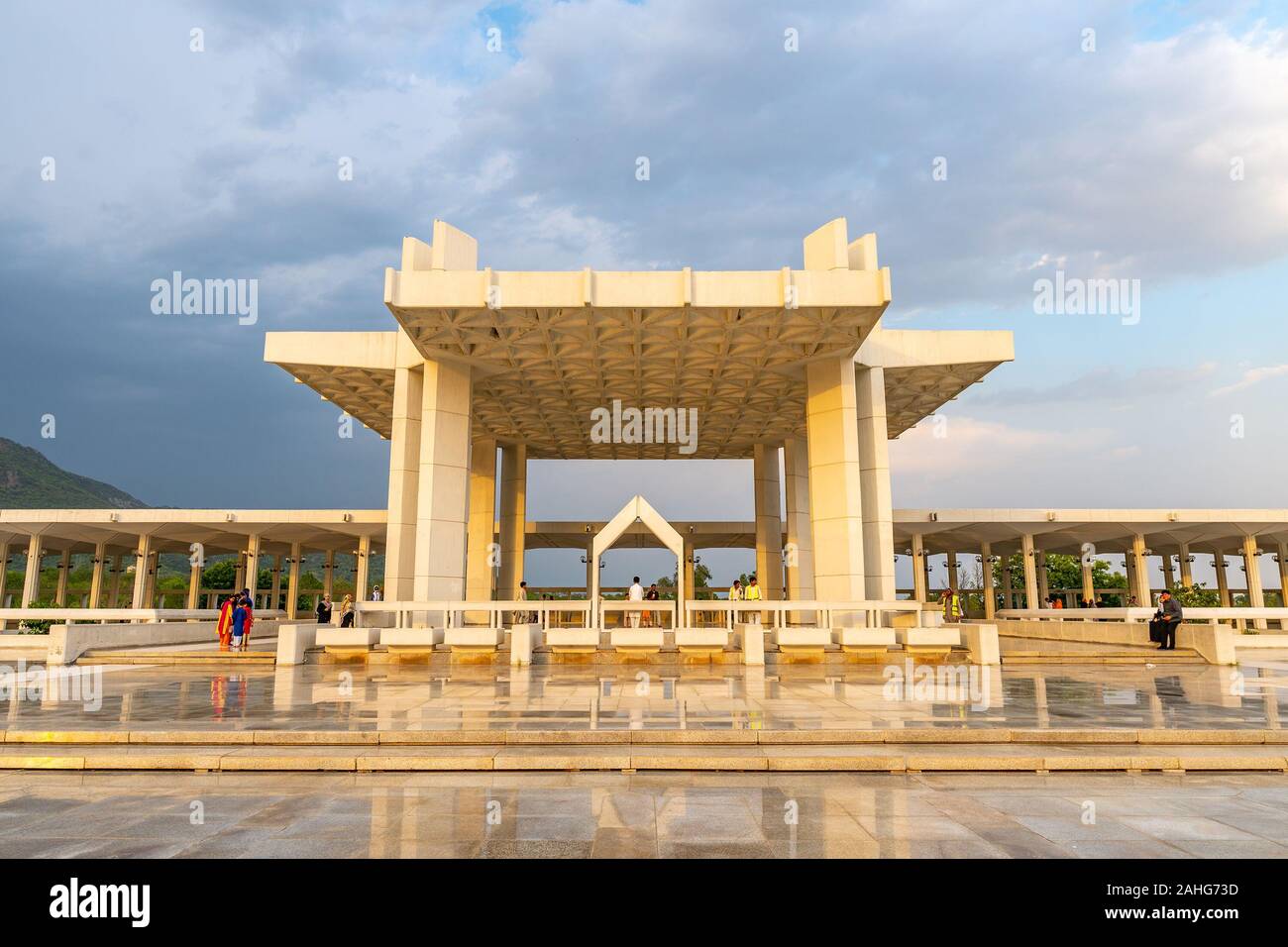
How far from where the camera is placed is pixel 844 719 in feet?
30.8

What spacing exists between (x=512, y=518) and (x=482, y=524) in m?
2.24

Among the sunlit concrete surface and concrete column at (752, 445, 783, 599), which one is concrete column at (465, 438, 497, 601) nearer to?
concrete column at (752, 445, 783, 599)

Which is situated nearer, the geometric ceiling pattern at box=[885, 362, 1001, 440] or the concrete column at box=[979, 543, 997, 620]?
the geometric ceiling pattern at box=[885, 362, 1001, 440]

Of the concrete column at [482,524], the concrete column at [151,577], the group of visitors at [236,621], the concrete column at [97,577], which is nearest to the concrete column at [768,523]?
the concrete column at [482,524]

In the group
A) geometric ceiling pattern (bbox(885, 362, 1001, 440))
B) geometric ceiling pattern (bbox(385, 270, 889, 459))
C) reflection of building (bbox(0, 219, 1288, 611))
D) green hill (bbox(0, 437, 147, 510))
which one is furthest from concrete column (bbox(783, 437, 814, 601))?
green hill (bbox(0, 437, 147, 510))

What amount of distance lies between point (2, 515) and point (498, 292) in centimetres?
3553

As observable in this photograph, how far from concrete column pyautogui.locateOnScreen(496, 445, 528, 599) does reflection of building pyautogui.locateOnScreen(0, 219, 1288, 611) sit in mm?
112

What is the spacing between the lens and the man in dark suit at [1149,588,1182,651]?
19.9 metres

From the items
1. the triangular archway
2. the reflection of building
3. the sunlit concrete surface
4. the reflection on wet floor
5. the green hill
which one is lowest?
the reflection on wet floor

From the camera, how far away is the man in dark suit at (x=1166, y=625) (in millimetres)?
19938

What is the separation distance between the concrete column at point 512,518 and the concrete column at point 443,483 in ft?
48.7

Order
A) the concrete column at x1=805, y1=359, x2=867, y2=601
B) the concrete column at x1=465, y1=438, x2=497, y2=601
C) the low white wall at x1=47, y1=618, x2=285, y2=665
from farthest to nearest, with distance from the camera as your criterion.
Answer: the concrete column at x1=465, y1=438, x2=497, y2=601
the concrete column at x1=805, y1=359, x2=867, y2=601
the low white wall at x1=47, y1=618, x2=285, y2=665
